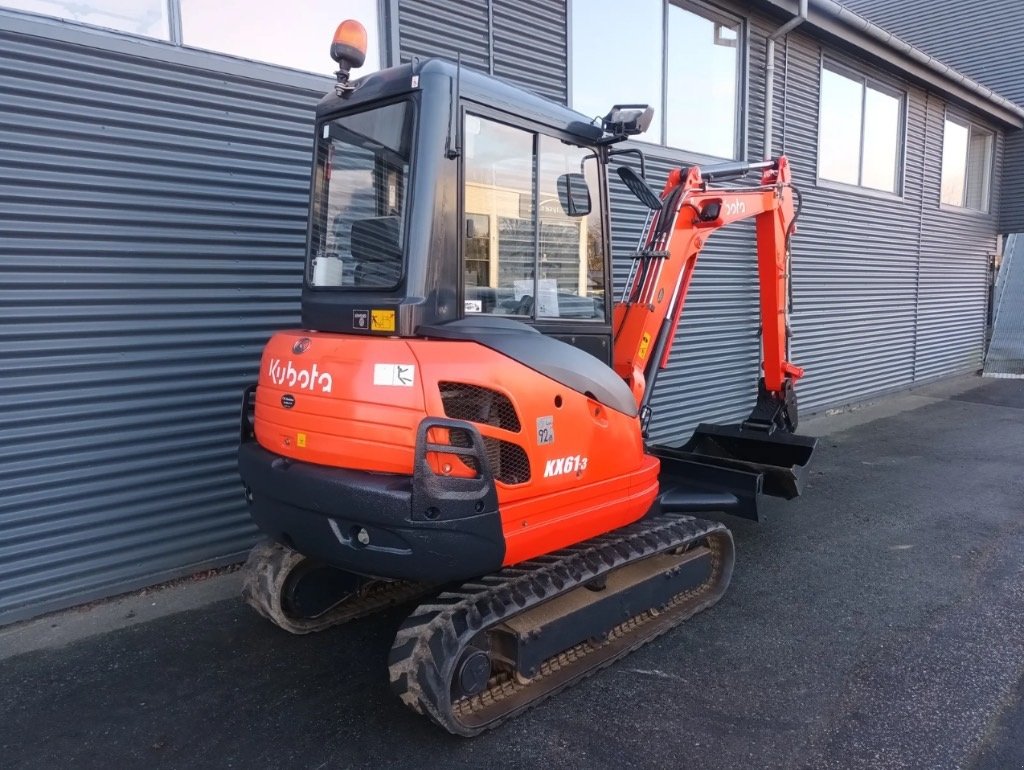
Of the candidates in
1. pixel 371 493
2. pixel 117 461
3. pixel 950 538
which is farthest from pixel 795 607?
pixel 117 461

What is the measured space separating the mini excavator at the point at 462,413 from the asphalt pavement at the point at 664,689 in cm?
21

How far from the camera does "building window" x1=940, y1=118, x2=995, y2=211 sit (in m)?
13.4

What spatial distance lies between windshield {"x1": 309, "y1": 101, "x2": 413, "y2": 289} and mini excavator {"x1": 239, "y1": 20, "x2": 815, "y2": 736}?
0.4 inches

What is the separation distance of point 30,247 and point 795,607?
4.77 m

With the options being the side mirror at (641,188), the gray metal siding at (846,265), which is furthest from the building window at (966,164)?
the side mirror at (641,188)

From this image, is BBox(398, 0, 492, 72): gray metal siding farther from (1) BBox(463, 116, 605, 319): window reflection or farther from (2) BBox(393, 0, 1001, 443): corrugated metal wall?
(1) BBox(463, 116, 605, 319): window reflection

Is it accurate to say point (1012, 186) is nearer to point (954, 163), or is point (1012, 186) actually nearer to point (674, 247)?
point (954, 163)

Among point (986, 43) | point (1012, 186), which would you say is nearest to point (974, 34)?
point (986, 43)

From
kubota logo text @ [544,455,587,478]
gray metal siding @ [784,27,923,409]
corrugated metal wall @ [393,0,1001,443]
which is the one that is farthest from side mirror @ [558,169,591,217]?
gray metal siding @ [784,27,923,409]

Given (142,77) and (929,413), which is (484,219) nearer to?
(142,77)

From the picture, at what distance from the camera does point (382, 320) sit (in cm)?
316

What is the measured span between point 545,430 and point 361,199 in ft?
4.56

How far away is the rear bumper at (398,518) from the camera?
2.88 metres

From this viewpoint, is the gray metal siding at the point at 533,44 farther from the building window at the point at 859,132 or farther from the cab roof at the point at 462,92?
the building window at the point at 859,132
